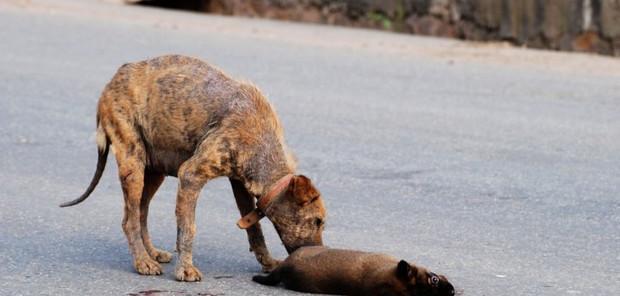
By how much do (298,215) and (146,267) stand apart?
87 cm

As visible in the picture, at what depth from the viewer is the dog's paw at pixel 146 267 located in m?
6.51

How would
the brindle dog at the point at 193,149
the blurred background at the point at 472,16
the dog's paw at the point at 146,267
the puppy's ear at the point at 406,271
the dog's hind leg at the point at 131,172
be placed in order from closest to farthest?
the puppy's ear at the point at 406,271 → the brindle dog at the point at 193,149 → the dog's paw at the point at 146,267 → the dog's hind leg at the point at 131,172 → the blurred background at the point at 472,16

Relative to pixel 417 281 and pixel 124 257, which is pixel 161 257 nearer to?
pixel 124 257

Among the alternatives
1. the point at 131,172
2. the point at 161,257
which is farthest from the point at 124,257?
the point at 131,172

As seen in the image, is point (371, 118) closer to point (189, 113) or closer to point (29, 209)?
point (29, 209)

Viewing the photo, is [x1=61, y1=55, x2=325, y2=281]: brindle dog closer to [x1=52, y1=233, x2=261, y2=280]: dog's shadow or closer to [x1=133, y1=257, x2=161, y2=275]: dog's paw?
[x1=133, y1=257, x2=161, y2=275]: dog's paw

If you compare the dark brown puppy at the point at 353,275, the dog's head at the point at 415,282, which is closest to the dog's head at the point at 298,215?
the dark brown puppy at the point at 353,275

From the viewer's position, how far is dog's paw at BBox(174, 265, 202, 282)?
6301 millimetres

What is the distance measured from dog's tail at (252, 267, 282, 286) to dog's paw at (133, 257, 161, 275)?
21.2 inches

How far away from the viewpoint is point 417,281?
5.77m

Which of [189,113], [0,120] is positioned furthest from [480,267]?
[0,120]

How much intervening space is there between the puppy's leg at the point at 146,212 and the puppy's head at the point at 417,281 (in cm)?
158

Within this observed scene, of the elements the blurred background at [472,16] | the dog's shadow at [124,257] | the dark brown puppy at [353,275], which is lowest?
the blurred background at [472,16]

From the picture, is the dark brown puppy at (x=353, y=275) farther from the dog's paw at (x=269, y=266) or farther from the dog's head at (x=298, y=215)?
the dog's paw at (x=269, y=266)
